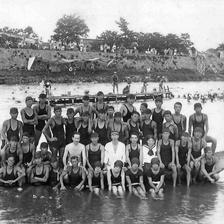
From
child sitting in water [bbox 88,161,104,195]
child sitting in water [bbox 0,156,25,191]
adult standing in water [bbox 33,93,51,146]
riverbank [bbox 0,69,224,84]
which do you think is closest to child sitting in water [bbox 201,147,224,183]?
child sitting in water [bbox 88,161,104,195]

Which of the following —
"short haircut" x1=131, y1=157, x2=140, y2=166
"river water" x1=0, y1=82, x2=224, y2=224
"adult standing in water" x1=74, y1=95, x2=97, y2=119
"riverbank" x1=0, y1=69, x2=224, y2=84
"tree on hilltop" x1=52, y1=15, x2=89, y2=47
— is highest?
"tree on hilltop" x1=52, y1=15, x2=89, y2=47

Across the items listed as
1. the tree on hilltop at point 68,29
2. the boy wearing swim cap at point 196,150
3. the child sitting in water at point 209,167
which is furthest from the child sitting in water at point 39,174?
the tree on hilltop at point 68,29

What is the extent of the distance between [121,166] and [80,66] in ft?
127

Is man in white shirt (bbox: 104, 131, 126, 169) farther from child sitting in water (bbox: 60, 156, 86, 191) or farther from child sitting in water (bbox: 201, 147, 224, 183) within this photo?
child sitting in water (bbox: 201, 147, 224, 183)

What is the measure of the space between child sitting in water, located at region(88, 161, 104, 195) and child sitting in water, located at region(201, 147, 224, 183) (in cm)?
227

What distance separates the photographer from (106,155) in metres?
7.83

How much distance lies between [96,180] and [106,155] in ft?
1.86

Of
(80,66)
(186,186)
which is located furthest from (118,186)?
(80,66)

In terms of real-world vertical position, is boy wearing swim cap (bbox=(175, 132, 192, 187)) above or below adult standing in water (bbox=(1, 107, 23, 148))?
below

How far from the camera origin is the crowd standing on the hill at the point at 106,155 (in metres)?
7.68

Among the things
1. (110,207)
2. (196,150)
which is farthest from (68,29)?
(110,207)

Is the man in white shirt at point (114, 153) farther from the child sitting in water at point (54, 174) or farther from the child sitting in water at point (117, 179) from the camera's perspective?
the child sitting in water at point (54, 174)

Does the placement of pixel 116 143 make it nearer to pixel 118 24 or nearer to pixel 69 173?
pixel 69 173

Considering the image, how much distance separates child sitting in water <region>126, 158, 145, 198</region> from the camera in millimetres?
7562
